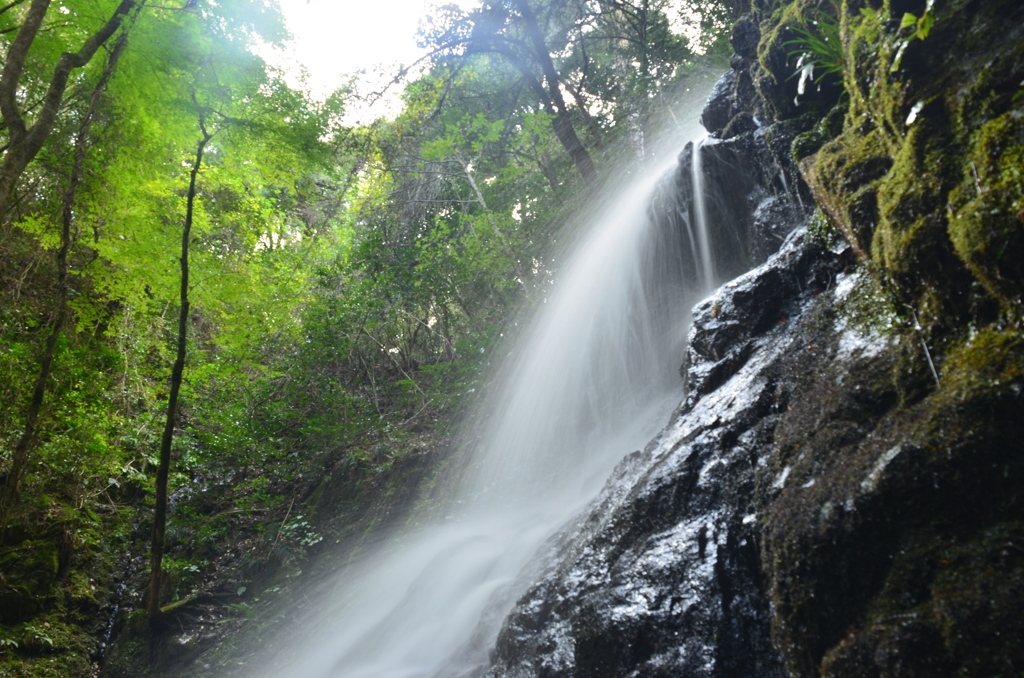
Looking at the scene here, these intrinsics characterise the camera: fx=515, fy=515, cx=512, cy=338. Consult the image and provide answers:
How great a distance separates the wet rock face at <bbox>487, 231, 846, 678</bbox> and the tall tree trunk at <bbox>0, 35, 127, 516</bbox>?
193 inches

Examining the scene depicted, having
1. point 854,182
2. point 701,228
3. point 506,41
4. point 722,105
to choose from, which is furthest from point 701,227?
point 506,41

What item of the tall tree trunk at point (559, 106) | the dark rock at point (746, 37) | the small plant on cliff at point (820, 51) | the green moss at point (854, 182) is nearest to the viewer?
the green moss at point (854, 182)

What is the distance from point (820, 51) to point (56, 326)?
7048mm

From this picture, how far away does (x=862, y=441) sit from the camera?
2164 millimetres

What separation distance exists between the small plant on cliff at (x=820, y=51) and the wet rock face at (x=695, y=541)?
4.29ft

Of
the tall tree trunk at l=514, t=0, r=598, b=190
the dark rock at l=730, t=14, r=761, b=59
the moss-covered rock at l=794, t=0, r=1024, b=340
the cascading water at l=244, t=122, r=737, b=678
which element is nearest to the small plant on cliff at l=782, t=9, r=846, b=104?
the moss-covered rock at l=794, t=0, r=1024, b=340

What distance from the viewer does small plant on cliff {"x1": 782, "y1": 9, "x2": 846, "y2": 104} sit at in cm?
378

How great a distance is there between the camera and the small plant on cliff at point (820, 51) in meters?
3.78

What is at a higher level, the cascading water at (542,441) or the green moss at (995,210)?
the green moss at (995,210)

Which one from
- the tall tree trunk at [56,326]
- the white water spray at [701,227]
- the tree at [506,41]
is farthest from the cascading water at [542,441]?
the tall tree trunk at [56,326]

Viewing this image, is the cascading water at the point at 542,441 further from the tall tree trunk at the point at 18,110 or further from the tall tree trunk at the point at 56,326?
the tall tree trunk at the point at 18,110

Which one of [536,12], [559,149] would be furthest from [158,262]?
[559,149]

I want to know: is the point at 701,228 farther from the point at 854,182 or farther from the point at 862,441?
the point at 862,441

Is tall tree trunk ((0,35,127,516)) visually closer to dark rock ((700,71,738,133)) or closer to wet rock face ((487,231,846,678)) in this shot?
wet rock face ((487,231,846,678))
